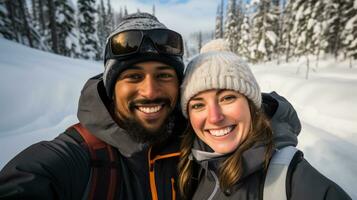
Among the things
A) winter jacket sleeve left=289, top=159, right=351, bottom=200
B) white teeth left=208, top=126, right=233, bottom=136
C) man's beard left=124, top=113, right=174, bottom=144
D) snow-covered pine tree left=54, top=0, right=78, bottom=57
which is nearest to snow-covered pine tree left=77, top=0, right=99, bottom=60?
snow-covered pine tree left=54, top=0, right=78, bottom=57

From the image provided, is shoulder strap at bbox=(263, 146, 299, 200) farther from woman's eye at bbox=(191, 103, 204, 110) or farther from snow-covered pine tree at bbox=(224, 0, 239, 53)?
snow-covered pine tree at bbox=(224, 0, 239, 53)

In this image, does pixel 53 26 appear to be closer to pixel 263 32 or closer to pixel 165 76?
pixel 165 76

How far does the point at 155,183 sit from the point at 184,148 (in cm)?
45

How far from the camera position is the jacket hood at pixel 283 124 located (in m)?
1.96

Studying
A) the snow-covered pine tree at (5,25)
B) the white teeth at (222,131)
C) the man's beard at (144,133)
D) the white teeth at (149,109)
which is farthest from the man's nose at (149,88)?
the snow-covered pine tree at (5,25)

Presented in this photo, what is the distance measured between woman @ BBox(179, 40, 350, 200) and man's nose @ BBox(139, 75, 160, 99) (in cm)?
29

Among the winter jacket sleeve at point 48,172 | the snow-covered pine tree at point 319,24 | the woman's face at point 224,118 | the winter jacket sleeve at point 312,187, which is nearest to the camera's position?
the winter jacket sleeve at point 48,172

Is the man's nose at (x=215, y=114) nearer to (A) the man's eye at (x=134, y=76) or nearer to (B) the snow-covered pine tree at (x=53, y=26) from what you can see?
(A) the man's eye at (x=134, y=76)

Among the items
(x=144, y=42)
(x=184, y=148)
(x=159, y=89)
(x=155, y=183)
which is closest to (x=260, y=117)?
(x=184, y=148)

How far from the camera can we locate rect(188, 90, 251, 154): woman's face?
2059 millimetres

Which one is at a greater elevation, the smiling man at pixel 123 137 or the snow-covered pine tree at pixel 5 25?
the snow-covered pine tree at pixel 5 25

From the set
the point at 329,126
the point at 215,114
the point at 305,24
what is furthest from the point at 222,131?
the point at 305,24

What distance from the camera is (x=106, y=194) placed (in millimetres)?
1653

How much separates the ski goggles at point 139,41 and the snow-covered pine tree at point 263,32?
105 feet
